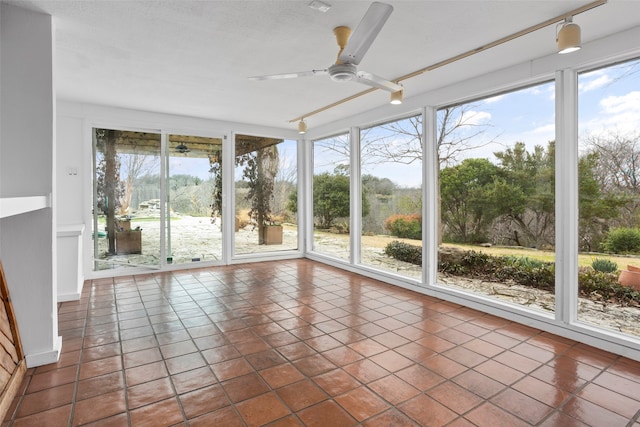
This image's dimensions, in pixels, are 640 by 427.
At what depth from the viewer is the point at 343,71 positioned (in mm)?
2416

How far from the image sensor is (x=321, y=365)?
2490mm

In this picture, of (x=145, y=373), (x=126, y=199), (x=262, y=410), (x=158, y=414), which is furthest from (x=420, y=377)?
(x=126, y=199)

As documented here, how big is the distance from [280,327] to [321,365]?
0.80 meters

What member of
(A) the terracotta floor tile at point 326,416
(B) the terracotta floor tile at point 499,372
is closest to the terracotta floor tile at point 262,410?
(A) the terracotta floor tile at point 326,416

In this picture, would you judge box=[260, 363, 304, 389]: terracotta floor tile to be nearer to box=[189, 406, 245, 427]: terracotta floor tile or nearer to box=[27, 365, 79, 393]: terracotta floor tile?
box=[189, 406, 245, 427]: terracotta floor tile

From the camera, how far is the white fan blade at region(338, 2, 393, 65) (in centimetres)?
184

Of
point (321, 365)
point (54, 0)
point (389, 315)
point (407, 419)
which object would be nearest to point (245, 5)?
point (54, 0)

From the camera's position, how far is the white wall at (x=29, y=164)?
7.66ft

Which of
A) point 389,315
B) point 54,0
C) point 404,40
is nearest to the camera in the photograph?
point 54,0

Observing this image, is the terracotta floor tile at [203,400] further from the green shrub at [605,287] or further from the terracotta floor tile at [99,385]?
the green shrub at [605,287]

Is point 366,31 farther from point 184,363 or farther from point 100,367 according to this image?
point 100,367

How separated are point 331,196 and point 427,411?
455cm

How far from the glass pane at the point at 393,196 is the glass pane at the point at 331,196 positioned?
44cm

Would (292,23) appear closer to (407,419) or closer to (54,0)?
(54,0)
